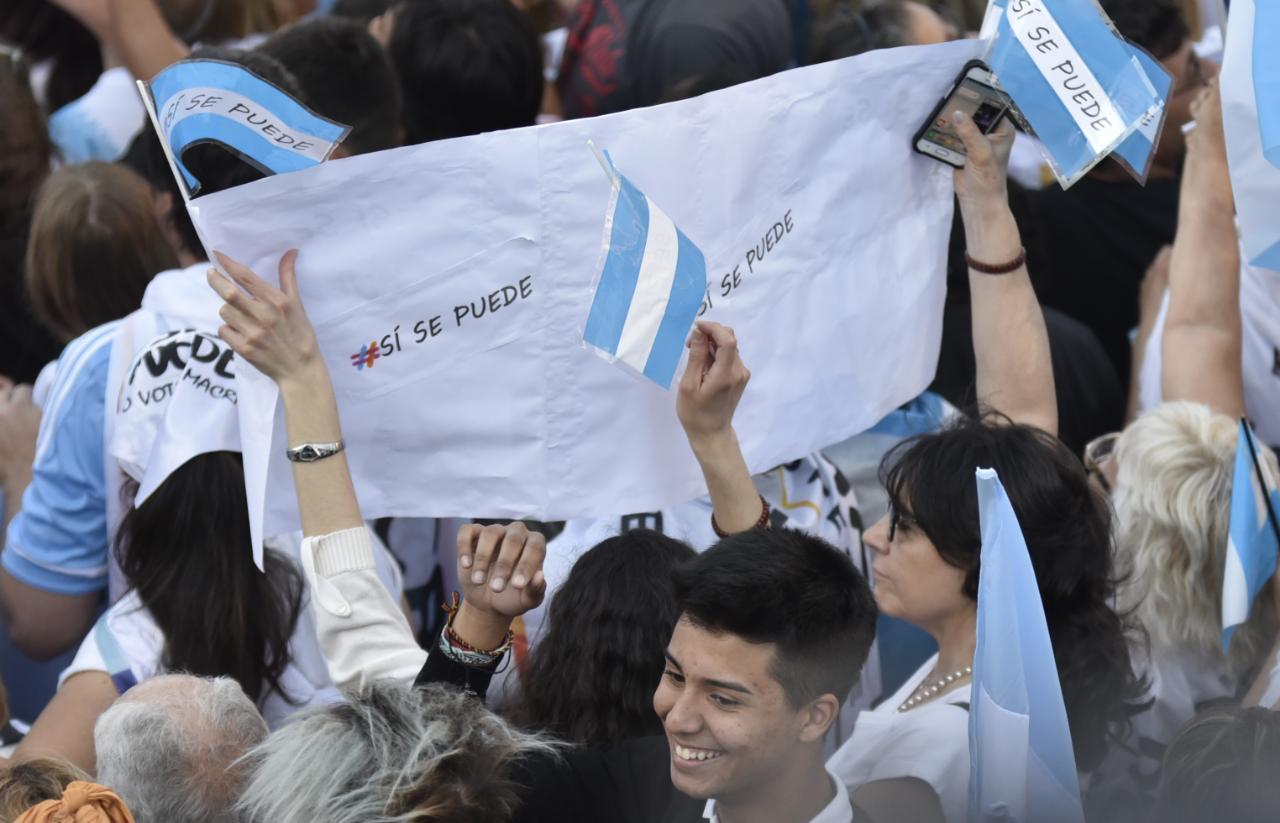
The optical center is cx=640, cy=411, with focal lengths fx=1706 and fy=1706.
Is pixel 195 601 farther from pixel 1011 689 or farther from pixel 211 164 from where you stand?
pixel 1011 689

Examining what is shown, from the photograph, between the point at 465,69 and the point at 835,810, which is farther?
the point at 465,69

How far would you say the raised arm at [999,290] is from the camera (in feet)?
10.4

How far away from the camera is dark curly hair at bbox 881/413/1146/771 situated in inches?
113

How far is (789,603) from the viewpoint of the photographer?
2.42 meters

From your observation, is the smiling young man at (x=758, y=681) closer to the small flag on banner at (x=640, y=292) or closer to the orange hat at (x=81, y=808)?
the small flag on banner at (x=640, y=292)

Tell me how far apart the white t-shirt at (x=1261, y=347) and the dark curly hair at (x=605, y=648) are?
5.00 ft

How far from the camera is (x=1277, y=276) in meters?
3.75

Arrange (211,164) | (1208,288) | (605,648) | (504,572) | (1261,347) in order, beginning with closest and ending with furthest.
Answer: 1. (504,572)
2. (605,648)
3. (211,164)
4. (1208,288)
5. (1261,347)

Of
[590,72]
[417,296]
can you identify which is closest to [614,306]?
[417,296]

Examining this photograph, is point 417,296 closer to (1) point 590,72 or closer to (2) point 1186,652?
(2) point 1186,652

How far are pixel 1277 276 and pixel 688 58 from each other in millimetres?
1628

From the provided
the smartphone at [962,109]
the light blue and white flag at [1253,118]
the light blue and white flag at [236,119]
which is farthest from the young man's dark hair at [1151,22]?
the light blue and white flag at [236,119]

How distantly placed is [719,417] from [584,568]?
13.3 inches

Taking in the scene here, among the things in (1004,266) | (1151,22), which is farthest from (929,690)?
(1151,22)
